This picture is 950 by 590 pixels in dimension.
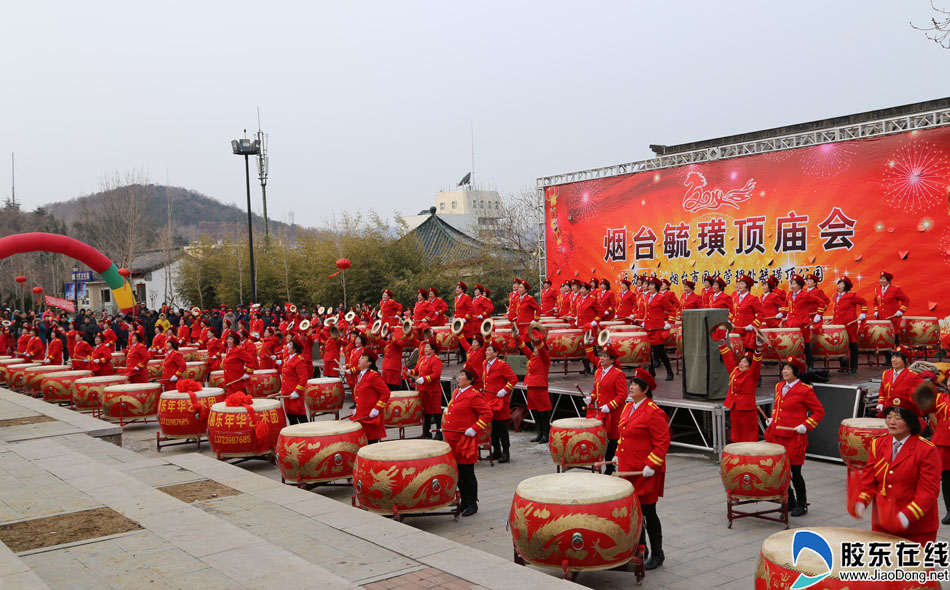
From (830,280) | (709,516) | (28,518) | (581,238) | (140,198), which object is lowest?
(709,516)

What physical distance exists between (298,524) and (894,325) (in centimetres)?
970

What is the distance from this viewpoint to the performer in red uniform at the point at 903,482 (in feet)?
13.8

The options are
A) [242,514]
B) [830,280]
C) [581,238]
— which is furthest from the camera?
[581,238]

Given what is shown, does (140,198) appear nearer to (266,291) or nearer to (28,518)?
(266,291)

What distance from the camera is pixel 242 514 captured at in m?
6.22

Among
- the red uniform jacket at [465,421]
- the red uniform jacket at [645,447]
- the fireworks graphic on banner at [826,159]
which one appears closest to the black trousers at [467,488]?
the red uniform jacket at [465,421]

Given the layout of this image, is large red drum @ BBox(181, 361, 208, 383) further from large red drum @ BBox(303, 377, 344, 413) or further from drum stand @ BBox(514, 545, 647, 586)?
drum stand @ BBox(514, 545, 647, 586)

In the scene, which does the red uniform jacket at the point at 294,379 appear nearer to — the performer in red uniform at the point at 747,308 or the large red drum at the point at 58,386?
the performer in red uniform at the point at 747,308

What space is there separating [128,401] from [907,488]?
37.8ft

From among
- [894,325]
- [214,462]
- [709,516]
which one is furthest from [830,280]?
[214,462]

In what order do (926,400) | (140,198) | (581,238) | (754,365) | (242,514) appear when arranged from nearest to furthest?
(926,400) → (242,514) → (754,365) → (581,238) → (140,198)

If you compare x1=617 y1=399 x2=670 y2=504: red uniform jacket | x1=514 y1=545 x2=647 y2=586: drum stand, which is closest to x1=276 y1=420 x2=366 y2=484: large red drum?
x1=514 y1=545 x2=647 y2=586: drum stand

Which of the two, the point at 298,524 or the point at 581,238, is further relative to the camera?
the point at 581,238

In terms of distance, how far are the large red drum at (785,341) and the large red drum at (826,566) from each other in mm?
7017
